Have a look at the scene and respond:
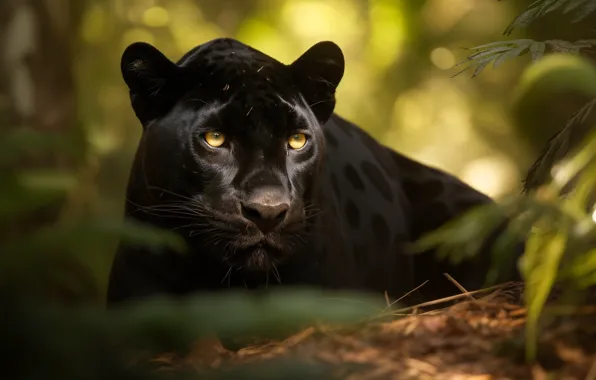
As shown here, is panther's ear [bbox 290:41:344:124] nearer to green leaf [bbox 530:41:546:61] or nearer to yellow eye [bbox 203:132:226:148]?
yellow eye [bbox 203:132:226:148]

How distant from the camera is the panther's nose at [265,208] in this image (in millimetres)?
3332

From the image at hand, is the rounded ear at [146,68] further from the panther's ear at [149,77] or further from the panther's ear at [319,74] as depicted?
the panther's ear at [319,74]

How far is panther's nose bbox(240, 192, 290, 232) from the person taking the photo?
10.9 feet

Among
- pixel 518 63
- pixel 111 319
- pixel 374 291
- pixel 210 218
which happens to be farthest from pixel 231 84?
pixel 518 63

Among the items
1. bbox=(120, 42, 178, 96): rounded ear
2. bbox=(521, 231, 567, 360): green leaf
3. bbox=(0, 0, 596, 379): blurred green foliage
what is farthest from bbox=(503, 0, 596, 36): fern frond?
bbox=(120, 42, 178, 96): rounded ear

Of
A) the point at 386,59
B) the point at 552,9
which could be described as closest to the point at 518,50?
the point at 552,9

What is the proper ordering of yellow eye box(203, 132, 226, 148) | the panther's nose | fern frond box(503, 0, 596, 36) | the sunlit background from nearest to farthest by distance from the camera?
fern frond box(503, 0, 596, 36), the panther's nose, yellow eye box(203, 132, 226, 148), the sunlit background

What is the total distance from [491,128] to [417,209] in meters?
7.66

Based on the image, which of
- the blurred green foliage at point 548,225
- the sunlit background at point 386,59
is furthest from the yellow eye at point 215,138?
the sunlit background at point 386,59

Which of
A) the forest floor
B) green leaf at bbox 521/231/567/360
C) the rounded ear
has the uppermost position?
the rounded ear

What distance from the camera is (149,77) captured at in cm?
369

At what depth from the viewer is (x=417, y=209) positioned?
193 inches

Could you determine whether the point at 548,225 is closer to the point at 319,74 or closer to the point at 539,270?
the point at 539,270

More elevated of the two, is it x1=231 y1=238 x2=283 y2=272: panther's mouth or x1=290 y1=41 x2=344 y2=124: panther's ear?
x1=290 y1=41 x2=344 y2=124: panther's ear
